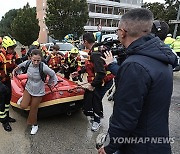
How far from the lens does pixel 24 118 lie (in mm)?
4832

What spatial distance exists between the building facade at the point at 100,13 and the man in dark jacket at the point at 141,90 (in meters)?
45.4

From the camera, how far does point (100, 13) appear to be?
4912 centimetres

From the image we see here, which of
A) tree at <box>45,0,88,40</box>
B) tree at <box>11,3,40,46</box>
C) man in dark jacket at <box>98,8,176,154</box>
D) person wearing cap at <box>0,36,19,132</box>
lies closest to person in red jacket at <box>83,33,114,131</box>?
person wearing cap at <box>0,36,19,132</box>

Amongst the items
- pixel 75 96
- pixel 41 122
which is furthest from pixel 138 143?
pixel 41 122

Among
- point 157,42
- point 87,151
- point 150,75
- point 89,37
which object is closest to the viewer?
point 150,75

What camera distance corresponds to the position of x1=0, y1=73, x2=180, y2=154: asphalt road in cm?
357

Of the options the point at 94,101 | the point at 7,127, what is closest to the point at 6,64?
the point at 7,127

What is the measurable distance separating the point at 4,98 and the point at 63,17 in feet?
81.9

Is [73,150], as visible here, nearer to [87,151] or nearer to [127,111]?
[87,151]

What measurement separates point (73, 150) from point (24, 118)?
5.66ft

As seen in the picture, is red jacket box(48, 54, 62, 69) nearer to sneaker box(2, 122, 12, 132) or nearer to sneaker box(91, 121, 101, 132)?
sneaker box(2, 122, 12, 132)

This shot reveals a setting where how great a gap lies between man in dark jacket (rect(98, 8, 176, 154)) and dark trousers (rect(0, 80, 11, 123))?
306cm

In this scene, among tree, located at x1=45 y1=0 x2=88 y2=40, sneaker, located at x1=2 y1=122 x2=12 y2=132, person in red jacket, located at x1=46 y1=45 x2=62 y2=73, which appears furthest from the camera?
tree, located at x1=45 y1=0 x2=88 y2=40

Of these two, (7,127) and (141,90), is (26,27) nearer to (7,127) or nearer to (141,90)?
(7,127)
